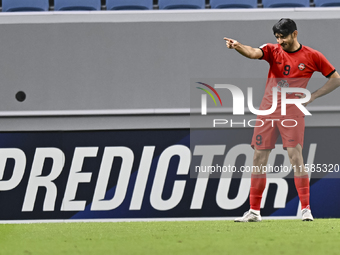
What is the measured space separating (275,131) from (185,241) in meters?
1.42

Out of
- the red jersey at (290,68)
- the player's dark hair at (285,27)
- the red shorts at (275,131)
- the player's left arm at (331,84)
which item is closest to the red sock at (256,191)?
the red shorts at (275,131)

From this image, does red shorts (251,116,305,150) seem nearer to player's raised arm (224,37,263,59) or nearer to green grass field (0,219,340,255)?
player's raised arm (224,37,263,59)

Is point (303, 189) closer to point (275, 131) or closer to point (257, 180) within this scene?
point (257, 180)

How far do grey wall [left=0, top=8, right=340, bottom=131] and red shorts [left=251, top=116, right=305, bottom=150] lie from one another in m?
1.42

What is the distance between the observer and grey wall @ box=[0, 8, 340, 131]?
17.2 ft

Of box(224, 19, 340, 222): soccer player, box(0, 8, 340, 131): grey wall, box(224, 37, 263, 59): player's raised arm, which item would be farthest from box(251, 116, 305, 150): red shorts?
box(0, 8, 340, 131): grey wall

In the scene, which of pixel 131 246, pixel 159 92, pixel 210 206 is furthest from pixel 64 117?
pixel 131 246

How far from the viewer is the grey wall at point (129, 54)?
523 centimetres

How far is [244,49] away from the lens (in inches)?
142

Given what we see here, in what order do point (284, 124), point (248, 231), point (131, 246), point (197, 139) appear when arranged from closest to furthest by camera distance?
point (131, 246) < point (248, 231) < point (284, 124) < point (197, 139)

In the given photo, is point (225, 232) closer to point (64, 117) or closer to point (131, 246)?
point (131, 246)

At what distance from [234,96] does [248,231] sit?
2.25m

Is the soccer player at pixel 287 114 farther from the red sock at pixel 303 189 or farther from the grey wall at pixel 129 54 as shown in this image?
the grey wall at pixel 129 54

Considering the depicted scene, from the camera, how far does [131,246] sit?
2580mm
